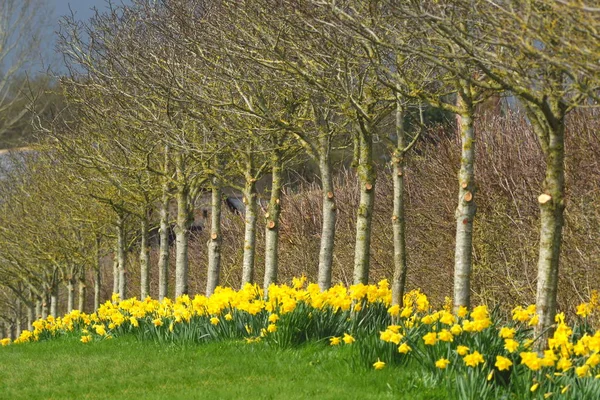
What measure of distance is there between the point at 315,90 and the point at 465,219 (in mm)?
A: 2099

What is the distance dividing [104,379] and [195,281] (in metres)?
16.6

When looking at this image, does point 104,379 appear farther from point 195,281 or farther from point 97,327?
point 195,281

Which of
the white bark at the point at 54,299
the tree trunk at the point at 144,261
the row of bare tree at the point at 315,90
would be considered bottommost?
the white bark at the point at 54,299

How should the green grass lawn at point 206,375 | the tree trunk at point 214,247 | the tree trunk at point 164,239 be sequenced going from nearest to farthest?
the green grass lawn at point 206,375
the tree trunk at point 214,247
the tree trunk at point 164,239

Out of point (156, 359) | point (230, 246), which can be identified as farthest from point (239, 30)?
point (230, 246)

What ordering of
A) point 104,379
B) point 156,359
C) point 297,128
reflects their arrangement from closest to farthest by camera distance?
1. point 104,379
2. point 156,359
3. point 297,128

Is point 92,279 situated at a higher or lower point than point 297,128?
lower

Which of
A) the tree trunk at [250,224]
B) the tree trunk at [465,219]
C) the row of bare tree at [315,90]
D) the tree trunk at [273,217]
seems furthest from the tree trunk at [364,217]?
the tree trunk at [250,224]

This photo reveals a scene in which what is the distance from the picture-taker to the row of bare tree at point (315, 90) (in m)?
6.44

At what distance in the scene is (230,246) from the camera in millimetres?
24719

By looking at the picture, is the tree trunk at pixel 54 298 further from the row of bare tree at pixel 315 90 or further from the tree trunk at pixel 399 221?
the tree trunk at pixel 399 221

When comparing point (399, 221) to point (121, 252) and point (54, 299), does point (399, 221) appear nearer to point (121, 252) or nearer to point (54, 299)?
point (121, 252)

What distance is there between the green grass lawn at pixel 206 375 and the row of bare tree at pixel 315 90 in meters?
1.45

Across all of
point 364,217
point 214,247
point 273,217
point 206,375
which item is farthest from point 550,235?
point 214,247
